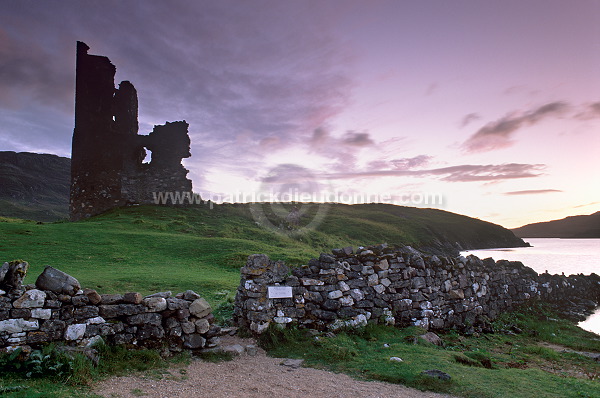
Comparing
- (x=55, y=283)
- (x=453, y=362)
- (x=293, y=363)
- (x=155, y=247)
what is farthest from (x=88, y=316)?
(x=155, y=247)

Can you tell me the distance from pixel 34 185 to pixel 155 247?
134234 mm

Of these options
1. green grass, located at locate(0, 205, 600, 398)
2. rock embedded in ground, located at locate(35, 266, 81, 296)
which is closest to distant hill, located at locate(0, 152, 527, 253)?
green grass, located at locate(0, 205, 600, 398)

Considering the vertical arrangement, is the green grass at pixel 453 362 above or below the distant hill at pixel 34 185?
below

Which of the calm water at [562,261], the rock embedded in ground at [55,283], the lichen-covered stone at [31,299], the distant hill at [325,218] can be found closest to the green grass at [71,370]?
the lichen-covered stone at [31,299]

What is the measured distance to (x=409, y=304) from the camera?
40.7 feet

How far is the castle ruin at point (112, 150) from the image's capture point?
41.5 m

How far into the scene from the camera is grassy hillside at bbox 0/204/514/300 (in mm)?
16375

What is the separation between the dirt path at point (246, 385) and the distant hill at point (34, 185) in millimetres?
97148

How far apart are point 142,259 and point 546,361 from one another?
19717 millimetres

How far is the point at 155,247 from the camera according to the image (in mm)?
24719

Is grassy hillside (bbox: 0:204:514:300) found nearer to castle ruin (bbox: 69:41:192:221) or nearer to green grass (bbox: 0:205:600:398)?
green grass (bbox: 0:205:600:398)

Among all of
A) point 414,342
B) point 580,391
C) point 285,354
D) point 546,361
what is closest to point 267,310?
point 285,354

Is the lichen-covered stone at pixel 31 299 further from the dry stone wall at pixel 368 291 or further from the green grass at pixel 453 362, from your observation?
the green grass at pixel 453 362

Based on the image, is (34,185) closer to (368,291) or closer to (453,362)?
(368,291)
